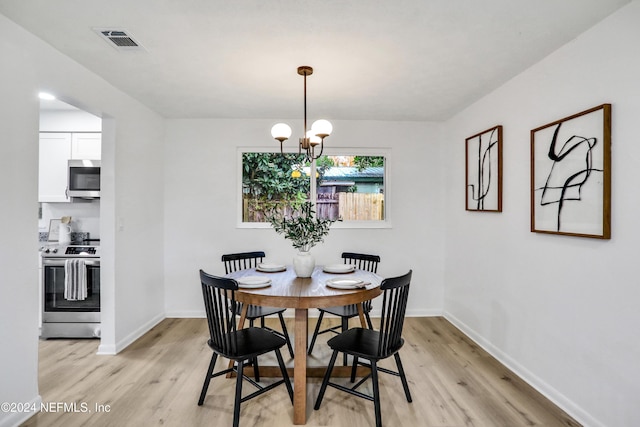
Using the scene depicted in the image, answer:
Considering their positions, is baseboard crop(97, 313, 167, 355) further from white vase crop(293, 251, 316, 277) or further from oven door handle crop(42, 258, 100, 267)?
white vase crop(293, 251, 316, 277)

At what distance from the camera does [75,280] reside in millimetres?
3346

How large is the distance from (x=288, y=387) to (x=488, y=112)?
300 centimetres

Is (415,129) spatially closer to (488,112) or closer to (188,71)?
(488,112)

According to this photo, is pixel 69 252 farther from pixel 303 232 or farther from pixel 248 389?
pixel 303 232

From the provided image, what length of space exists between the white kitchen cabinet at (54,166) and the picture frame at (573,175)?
15.0 feet

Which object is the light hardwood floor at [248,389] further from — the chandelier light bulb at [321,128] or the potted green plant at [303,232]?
the chandelier light bulb at [321,128]

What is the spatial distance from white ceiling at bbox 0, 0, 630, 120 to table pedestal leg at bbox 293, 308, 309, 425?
180 centimetres

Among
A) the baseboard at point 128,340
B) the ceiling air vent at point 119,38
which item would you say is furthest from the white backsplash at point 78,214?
the ceiling air vent at point 119,38

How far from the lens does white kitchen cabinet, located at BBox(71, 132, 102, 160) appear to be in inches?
148

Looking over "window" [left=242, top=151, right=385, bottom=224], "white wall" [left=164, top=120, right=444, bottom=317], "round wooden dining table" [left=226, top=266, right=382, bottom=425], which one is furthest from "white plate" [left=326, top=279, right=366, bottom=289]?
"window" [left=242, top=151, right=385, bottom=224]

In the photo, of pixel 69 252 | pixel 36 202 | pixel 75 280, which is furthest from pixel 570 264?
pixel 69 252

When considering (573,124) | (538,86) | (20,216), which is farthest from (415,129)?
(20,216)

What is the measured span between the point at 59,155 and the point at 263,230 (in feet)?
7.80

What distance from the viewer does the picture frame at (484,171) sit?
3.12m
